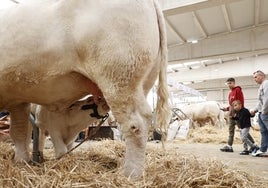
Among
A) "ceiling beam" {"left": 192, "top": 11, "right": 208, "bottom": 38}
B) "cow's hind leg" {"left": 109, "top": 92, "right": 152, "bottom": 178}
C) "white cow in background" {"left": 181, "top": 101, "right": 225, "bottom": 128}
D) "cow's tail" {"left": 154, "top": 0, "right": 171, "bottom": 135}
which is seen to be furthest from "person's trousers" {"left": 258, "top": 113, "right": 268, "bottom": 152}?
"white cow in background" {"left": 181, "top": 101, "right": 225, "bottom": 128}

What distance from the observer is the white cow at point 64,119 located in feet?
10.2

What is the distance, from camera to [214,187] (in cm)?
188

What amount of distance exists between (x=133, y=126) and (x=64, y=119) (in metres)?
1.38

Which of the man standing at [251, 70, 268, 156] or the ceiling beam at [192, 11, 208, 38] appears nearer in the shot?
the man standing at [251, 70, 268, 156]

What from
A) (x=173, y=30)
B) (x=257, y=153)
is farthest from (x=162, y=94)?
(x=173, y=30)

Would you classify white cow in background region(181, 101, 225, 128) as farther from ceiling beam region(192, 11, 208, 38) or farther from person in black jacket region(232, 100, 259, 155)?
person in black jacket region(232, 100, 259, 155)

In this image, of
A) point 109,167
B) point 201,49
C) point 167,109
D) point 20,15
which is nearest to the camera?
point 20,15

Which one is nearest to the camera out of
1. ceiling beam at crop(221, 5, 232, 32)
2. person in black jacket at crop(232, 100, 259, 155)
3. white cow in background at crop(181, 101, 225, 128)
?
person in black jacket at crop(232, 100, 259, 155)

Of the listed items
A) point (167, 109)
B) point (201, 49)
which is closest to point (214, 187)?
point (167, 109)

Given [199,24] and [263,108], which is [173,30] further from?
[263,108]

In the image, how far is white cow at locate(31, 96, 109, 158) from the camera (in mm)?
3117

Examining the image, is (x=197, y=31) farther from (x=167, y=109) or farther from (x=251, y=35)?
(x=167, y=109)

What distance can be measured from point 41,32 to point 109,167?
122 centimetres

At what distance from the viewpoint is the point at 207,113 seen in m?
15.2
